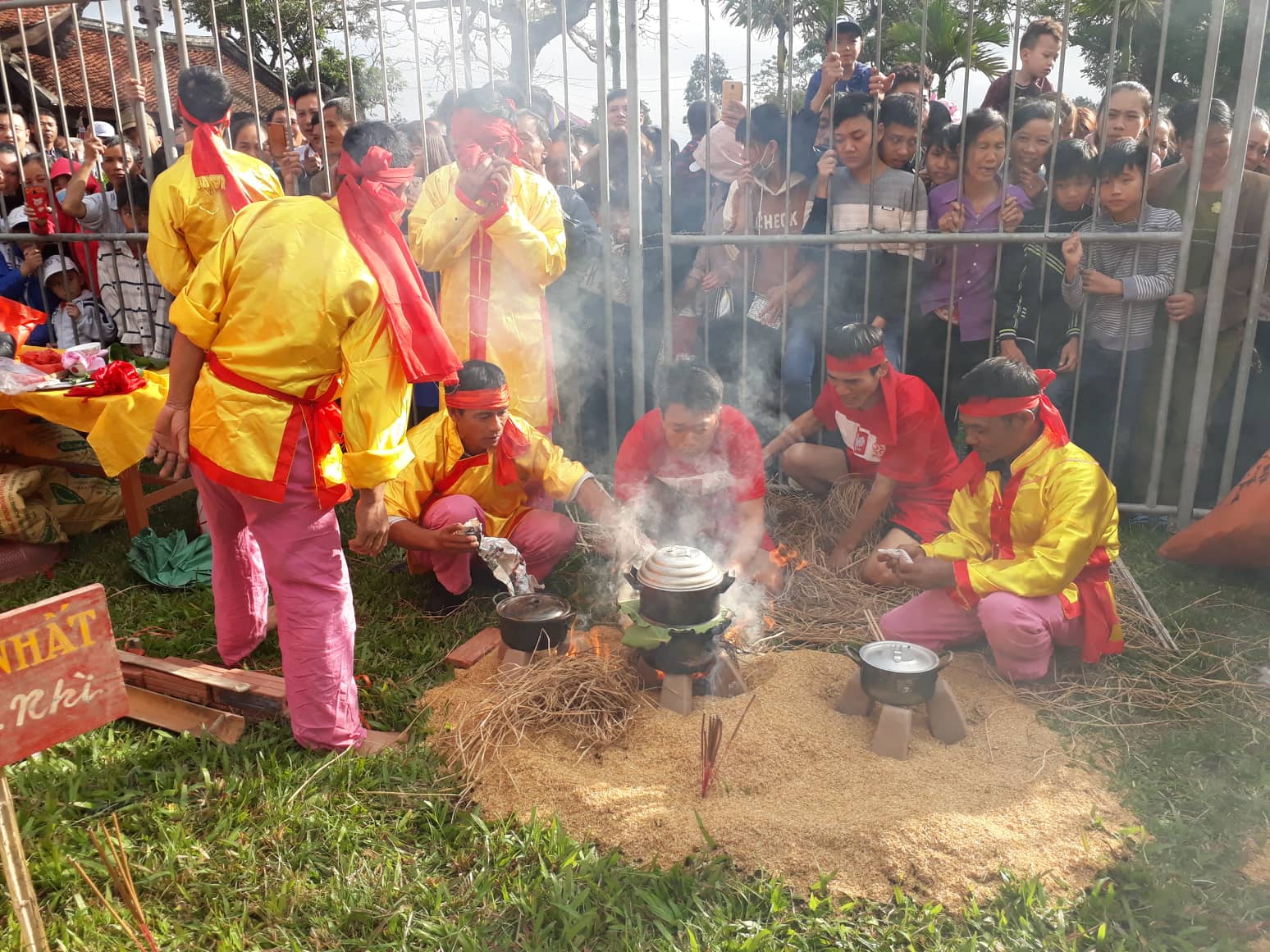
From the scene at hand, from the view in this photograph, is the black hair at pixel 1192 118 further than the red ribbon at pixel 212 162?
Yes

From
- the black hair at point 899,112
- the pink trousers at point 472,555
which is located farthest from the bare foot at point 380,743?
the black hair at point 899,112

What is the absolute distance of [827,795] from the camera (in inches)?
116

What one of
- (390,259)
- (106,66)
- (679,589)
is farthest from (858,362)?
(106,66)

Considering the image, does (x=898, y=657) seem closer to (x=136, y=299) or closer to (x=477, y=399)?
(x=477, y=399)

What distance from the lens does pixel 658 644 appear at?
3406 millimetres

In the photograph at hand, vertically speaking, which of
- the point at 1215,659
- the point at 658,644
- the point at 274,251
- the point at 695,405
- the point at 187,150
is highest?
the point at 187,150

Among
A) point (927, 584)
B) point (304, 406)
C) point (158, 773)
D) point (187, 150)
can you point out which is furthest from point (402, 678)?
point (187, 150)

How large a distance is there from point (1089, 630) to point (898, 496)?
4.48ft

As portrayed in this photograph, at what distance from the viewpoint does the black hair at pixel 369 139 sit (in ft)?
9.48

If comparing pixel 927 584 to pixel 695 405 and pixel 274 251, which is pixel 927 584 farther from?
pixel 274 251

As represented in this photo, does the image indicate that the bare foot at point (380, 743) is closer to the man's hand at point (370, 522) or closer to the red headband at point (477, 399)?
the man's hand at point (370, 522)

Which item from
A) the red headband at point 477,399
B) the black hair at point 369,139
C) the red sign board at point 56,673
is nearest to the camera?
the red sign board at point 56,673

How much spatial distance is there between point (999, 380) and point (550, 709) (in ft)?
6.94

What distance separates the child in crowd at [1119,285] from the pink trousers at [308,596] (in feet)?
12.8
